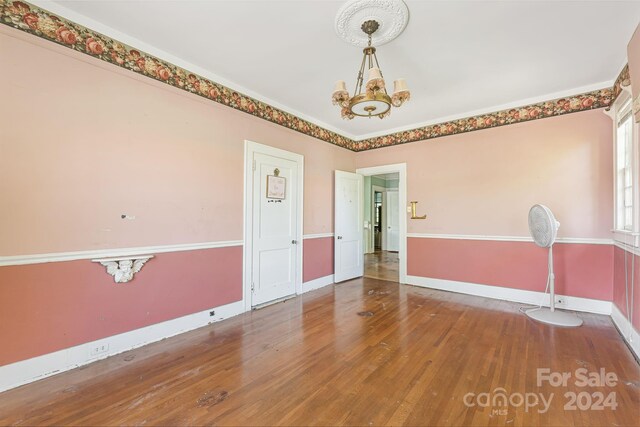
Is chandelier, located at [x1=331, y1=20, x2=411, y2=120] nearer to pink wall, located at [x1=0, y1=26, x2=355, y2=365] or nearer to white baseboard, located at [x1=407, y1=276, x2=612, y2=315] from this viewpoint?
pink wall, located at [x1=0, y1=26, x2=355, y2=365]

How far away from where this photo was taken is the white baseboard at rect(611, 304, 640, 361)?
2.36 meters

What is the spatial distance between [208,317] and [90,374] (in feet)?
3.64

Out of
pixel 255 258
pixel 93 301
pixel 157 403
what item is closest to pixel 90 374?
pixel 93 301

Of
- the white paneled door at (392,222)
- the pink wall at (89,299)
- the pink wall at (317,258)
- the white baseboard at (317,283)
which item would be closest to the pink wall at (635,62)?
the pink wall at (317,258)

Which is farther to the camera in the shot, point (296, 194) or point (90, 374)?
point (296, 194)

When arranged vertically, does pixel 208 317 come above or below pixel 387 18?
below

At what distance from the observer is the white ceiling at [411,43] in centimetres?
213

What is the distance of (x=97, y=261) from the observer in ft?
7.50

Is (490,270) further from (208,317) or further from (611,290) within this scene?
(208,317)

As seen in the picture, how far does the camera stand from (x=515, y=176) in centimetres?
386

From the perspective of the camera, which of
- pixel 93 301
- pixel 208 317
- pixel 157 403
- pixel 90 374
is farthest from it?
pixel 208 317

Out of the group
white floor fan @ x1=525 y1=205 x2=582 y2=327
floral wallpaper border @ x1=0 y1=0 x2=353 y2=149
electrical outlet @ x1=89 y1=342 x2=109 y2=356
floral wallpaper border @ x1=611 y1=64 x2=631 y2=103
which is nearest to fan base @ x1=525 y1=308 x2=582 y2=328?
white floor fan @ x1=525 y1=205 x2=582 y2=327

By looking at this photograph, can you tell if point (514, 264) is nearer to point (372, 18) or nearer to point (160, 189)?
point (372, 18)

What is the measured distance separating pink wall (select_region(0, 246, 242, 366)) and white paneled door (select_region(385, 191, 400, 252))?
697 centimetres
